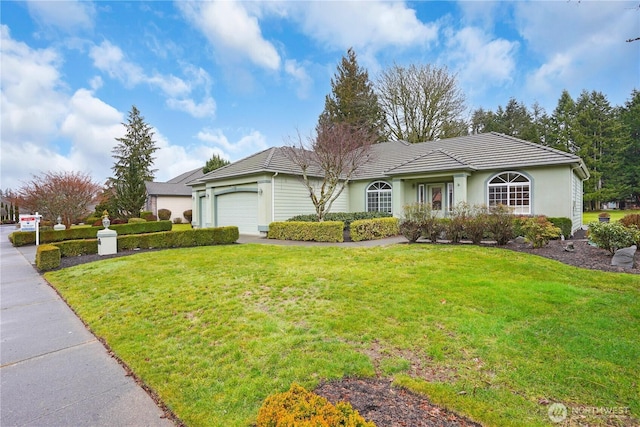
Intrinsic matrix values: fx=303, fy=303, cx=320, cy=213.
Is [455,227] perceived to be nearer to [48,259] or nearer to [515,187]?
[515,187]

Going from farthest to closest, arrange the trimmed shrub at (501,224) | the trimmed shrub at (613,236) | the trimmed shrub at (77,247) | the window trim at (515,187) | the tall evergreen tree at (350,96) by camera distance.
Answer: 1. the tall evergreen tree at (350,96)
2. the window trim at (515,187)
3. the trimmed shrub at (77,247)
4. the trimmed shrub at (501,224)
5. the trimmed shrub at (613,236)

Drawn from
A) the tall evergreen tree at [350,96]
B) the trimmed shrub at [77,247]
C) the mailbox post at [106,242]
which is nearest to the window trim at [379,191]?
the mailbox post at [106,242]

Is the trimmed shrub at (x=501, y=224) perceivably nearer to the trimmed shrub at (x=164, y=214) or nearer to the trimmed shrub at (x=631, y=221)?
the trimmed shrub at (x=631, y=221)

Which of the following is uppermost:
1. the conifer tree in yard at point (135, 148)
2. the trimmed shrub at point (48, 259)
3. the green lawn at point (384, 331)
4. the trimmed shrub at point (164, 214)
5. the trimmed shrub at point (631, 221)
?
the conifer tree in yard at point (135, 148)

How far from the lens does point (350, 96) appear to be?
108 ft

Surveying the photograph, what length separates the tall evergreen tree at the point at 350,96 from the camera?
31453 millimetres

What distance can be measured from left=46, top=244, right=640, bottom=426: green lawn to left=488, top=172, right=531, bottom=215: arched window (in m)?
7.63

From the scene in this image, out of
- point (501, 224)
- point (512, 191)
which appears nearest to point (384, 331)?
point (501, 224)

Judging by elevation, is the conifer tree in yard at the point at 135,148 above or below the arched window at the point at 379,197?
above

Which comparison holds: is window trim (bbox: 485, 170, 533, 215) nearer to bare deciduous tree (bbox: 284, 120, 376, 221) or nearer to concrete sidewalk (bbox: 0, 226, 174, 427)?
bare deciduous tree (bbox: 284, 120, 376, 221)

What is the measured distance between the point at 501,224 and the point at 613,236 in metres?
2.46

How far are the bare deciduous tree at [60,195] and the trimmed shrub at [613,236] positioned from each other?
25666 millimetres

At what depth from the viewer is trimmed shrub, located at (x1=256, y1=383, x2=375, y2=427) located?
1493 millimetres

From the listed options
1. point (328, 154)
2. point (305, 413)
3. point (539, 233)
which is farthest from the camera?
point (328, 154)
